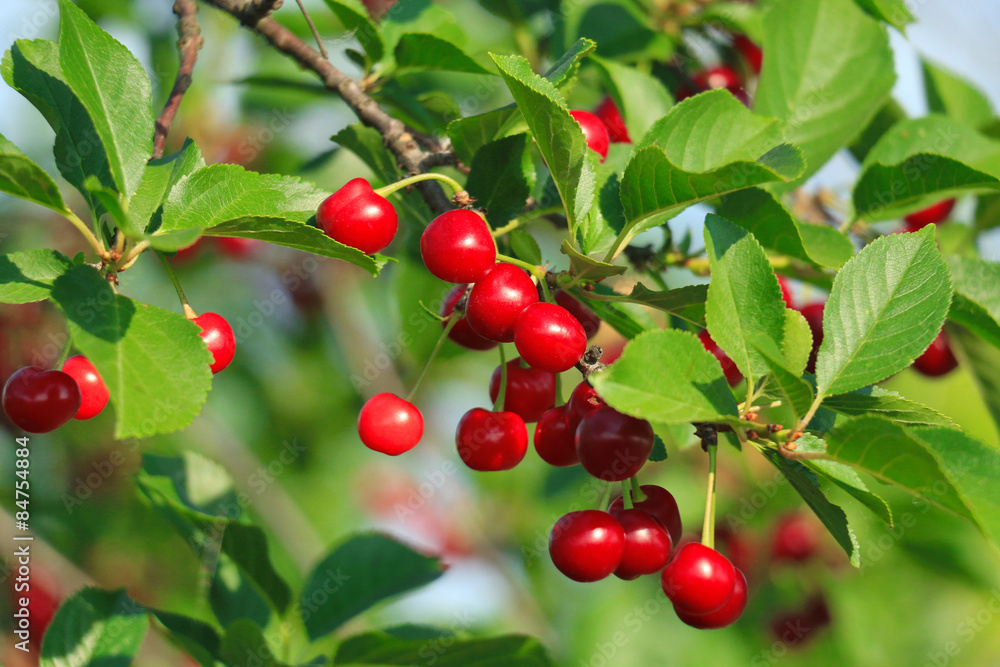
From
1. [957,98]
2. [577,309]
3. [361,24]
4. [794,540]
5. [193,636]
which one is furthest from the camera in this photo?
[794,540]

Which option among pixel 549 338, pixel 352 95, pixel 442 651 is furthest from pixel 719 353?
pixel 352 95

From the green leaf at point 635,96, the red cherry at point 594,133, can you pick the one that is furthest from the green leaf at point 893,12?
the red cherry at point 594,133

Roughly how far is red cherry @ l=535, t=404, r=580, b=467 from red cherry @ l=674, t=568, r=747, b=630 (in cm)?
26

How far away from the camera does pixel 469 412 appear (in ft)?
A: 3.90

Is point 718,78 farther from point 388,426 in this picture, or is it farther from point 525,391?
point 388,426

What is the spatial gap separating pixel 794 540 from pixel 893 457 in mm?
2616

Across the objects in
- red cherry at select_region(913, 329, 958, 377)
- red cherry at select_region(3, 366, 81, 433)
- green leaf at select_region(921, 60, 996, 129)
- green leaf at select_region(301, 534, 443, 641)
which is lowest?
red cherry at select_region(913, 329, 958, 377)

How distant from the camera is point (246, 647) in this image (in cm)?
127

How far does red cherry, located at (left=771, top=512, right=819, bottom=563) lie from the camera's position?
3.16 m

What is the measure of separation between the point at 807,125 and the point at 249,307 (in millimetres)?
2523

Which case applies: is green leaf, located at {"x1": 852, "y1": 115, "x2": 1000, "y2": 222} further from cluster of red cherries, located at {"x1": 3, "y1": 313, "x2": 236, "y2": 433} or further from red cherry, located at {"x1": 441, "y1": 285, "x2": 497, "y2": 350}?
cluster of red cherries, located at {"x1": 3, "y1": 313, "x2": 236, "y2": 433}

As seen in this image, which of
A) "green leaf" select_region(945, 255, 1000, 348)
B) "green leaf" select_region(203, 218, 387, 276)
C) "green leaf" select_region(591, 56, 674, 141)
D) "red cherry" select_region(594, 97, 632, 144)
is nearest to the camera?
"green leaf" select_region(203, 218, 387, 276)

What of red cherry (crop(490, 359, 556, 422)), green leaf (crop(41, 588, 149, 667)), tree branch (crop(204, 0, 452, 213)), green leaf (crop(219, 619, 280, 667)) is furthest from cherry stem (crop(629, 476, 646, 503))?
green leaf (crop(41, 588, 149, 667))

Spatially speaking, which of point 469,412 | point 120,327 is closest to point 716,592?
point 469,412
